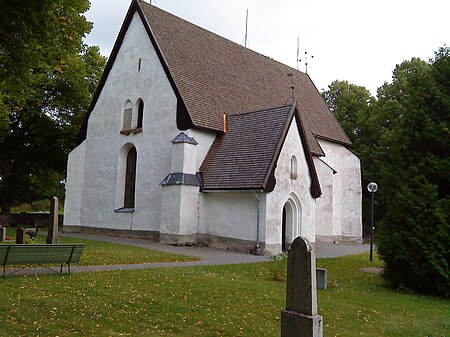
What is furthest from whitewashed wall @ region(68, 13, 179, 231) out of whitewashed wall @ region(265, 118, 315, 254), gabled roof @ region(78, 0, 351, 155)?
whitewashed wall @ region(265, 118, 315, 254)

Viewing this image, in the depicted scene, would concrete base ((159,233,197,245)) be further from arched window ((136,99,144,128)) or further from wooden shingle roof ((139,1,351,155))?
arched window ((136,99,144,128))

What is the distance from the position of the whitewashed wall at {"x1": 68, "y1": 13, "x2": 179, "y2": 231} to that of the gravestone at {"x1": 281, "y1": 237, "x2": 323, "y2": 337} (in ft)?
55.5

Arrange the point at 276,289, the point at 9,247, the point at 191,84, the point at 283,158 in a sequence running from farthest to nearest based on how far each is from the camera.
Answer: the point at 191,84, the point at 283,158, the point at 276,289, the point at 9,247

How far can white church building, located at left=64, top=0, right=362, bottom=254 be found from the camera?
2005 cm

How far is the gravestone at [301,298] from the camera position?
5.52m

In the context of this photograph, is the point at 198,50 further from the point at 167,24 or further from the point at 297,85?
the point at 297,85

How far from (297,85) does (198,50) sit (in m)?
10.3

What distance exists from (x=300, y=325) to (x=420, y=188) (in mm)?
8493

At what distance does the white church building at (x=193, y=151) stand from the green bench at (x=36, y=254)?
9.50 m

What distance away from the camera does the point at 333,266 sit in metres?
16.5

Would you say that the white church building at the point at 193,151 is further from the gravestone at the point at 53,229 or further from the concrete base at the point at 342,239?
the gravestone at the point at 53,229

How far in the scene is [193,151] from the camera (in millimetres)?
21375

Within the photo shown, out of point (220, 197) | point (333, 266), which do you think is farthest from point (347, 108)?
point (333, 266)

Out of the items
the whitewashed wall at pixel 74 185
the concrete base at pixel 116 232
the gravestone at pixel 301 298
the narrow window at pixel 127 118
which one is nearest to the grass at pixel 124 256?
the concrete base at pixel 116 232
